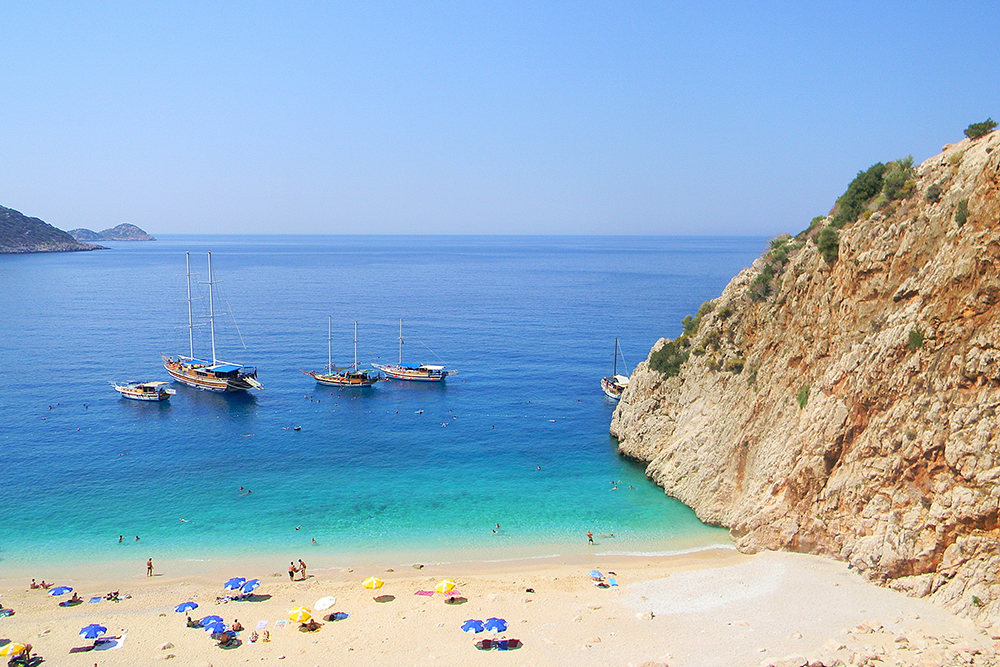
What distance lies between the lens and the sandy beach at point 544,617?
24.7m

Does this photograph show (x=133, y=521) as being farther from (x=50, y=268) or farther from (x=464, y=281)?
(x=50, y=268)

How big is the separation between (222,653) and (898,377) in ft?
99.6

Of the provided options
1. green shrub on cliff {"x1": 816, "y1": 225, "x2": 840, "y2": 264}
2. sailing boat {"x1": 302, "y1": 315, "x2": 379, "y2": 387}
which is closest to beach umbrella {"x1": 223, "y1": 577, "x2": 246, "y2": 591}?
green shrub on cliff {"x1": 816, "y1": 225, "x2": 840, "y2": 264}

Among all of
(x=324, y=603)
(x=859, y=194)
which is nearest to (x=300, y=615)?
(x=324, y=603)

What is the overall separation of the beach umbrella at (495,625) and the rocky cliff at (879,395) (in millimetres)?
14464

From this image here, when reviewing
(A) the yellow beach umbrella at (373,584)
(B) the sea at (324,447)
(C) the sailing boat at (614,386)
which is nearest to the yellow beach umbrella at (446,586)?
(A) the yellow beach umbrella at (373,584)

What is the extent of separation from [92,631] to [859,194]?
41.3m

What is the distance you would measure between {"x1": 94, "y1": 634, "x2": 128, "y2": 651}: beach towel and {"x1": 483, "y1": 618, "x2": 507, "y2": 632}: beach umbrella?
48.6 ft

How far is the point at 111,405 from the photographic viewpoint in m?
64.0

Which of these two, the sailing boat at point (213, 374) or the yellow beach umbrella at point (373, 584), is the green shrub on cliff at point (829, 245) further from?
the sailing boat at point (213, 374)

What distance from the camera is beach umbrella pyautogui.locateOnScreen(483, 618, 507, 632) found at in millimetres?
26844

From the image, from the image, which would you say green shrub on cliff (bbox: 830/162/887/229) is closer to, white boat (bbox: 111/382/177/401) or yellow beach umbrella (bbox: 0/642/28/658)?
yellow beach umbrella (bbox: 0/642/28/658)

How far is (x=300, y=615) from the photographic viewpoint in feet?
91.5

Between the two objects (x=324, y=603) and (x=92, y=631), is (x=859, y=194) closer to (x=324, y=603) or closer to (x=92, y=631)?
(x=324, y=603)
